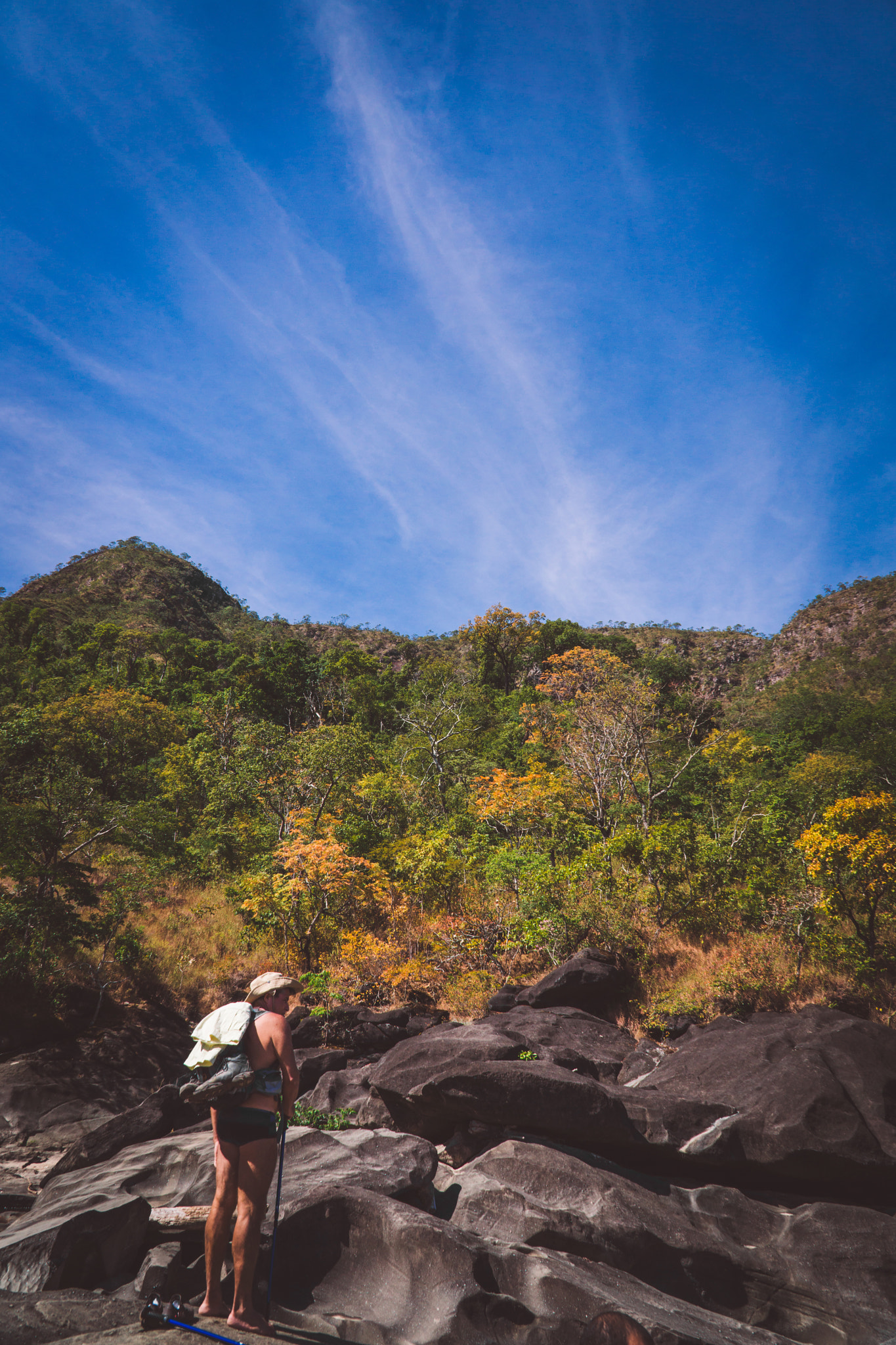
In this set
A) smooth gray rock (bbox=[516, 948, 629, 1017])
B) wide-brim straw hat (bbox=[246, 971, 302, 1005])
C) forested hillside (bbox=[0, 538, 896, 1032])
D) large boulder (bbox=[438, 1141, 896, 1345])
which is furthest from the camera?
smooth gray rock (bbox=[516, 948, 629, 1017])

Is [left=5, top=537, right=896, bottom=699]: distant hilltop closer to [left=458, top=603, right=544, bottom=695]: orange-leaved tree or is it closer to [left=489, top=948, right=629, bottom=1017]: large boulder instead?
[left=458, top=603, right=544, bottom=695]: orange-leaved tree

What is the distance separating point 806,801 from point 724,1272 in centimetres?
1215

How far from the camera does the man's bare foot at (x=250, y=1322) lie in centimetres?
368

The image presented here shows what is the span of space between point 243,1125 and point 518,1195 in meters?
3.35

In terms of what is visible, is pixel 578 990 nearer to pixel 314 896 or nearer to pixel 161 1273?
Answer: pixel 314 896

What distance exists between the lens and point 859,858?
886 centimetres

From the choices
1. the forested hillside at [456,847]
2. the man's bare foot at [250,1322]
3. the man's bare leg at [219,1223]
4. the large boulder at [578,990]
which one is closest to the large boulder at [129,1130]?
the man's bare leg at [219,1223]

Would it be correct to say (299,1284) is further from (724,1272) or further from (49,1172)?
(49,1172)

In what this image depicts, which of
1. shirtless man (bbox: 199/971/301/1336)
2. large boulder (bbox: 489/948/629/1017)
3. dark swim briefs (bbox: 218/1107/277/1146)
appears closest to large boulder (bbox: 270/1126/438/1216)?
shirtless man (bbox: 199/971/301/1336)

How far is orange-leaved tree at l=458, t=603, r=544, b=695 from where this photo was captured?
50.6 metres

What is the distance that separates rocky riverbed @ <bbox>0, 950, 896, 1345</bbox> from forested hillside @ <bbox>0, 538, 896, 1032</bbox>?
233 cm

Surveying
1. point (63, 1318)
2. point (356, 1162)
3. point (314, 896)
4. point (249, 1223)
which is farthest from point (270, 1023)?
point (314, 896)

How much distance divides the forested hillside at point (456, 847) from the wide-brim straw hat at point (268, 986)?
7983 millimetres

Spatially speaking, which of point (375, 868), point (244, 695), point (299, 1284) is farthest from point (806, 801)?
point (244, 695)
